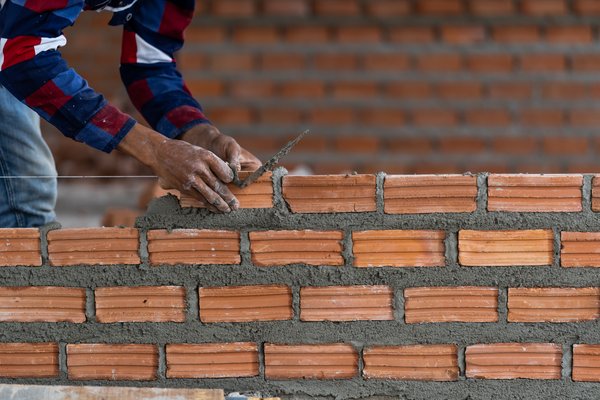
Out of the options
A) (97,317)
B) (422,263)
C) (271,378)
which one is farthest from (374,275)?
(97,317)

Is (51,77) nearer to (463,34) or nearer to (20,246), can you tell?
(20,246)

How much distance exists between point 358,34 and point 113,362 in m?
3.60

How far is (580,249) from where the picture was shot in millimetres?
2262

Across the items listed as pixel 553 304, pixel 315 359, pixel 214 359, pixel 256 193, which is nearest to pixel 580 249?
pixel 553 304

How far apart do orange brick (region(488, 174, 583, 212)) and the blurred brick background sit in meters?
3.33

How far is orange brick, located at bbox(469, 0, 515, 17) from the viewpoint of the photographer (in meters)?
5.39

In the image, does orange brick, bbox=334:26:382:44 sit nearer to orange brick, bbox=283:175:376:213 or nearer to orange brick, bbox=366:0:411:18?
orange brick, bbox=366:0:411:18

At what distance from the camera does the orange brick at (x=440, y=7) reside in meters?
5.43

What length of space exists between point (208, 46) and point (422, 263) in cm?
349

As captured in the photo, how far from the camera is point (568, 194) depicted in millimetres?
2240

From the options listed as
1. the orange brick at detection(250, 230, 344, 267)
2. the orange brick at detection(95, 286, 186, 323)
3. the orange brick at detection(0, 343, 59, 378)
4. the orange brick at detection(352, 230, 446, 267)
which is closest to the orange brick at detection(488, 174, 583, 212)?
the orange brick at detection(352, 230, 446, 267)

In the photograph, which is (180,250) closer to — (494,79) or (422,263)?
(422,263)

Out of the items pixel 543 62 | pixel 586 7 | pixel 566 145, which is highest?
pixel 586 7

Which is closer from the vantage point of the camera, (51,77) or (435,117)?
(51,77)
